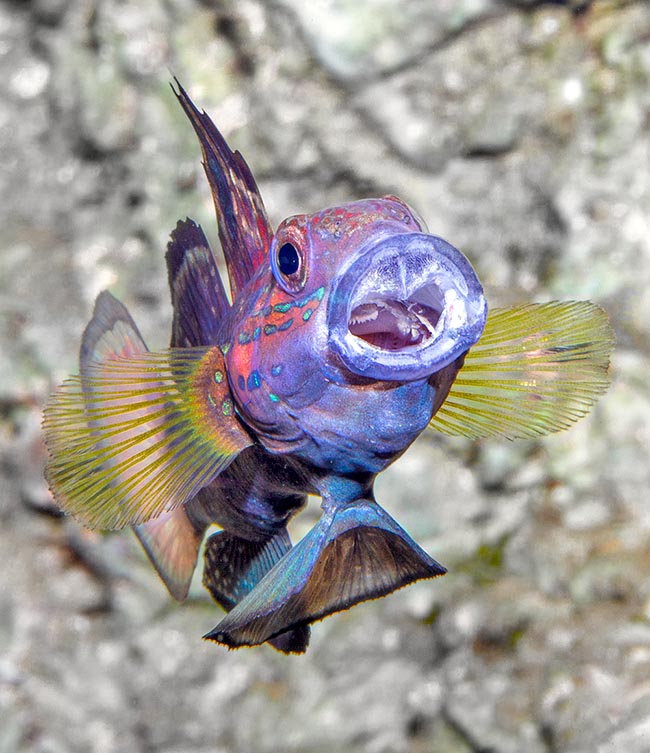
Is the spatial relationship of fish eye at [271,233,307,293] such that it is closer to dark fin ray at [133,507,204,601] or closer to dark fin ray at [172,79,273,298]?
dark fin ray at [172,79,273,298]

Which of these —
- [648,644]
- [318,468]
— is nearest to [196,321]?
[318,468]

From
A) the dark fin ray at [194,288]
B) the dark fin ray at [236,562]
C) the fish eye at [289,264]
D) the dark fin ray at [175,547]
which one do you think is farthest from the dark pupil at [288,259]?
the dark fin ray at [175,547]

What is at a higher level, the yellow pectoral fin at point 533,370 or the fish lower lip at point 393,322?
the fish lower lip at point 393,322

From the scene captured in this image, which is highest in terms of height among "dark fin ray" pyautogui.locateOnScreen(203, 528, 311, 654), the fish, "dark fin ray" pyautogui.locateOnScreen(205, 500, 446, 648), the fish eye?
the fish eye

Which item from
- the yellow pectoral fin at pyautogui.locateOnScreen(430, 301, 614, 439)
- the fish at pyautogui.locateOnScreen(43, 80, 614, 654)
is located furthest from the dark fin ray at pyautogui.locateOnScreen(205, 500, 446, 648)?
the yellow pectoral fin at pyautogui.locateOnScreen(430, 301, 614, 439)

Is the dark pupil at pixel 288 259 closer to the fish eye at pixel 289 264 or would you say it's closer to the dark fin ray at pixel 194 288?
the fish eye at pixel 289 264

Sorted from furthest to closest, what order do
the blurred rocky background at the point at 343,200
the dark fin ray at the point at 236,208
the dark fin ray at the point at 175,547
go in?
the blurred rocky background at the point at 343,200 → the dark fin ray at the point at 175,547 → the dark fin ray at the point at 236,208
